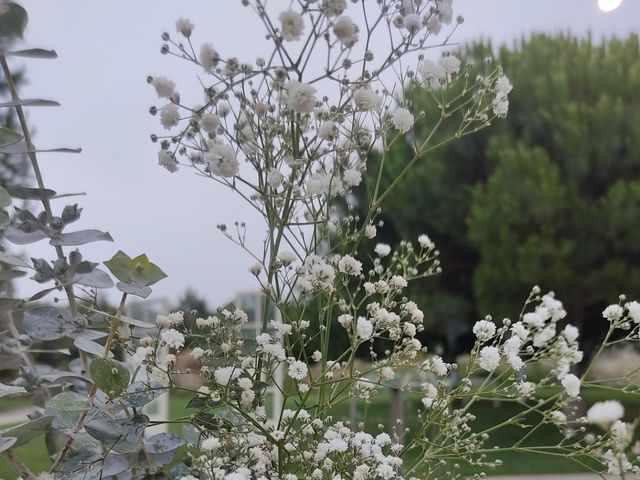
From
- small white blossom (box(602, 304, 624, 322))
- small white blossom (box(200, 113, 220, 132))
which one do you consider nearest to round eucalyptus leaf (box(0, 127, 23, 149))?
small white blossom (box(200, 113, 220, 132))

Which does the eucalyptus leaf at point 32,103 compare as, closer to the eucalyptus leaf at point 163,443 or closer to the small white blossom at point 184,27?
the small white blossom at point 184,27

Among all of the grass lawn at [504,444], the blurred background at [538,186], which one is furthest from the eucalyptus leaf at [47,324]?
the grass lawn at [504,444]

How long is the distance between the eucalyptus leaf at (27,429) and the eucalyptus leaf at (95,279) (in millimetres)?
140

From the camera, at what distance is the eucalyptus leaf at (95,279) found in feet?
2.24

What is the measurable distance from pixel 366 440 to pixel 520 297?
5372 millimetres

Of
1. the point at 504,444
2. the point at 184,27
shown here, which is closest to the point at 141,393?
the point at 184,27

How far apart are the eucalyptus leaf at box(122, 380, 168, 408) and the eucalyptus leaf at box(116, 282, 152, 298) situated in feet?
0.30

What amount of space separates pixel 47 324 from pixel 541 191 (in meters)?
5.38

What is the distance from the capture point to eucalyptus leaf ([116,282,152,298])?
663mm

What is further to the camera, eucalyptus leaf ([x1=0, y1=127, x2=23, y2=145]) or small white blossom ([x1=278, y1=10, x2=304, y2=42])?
eucalyptus leaf ([x1=0, y1=127, x2=23, y2=145])

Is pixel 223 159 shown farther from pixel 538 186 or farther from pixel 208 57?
pixel 538 186

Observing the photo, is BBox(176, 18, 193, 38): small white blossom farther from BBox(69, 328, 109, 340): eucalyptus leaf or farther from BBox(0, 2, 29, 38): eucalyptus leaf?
BBox(69, 328, 109, 340): eucalyptus leaf

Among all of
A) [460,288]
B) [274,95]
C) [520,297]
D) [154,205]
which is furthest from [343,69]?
[460,288]

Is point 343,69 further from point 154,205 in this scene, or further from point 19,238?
point 154,205
